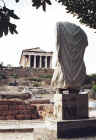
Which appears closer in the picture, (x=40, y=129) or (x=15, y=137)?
(x=40, y=129)

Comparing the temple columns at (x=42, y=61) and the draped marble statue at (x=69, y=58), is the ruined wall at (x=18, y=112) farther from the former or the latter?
the temple columns at (x=42, y=61)

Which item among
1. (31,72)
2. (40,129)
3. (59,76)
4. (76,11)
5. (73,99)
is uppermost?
(76,11)

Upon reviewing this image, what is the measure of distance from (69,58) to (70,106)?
1370 mm

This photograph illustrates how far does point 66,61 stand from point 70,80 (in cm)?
55

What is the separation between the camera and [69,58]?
9117mm

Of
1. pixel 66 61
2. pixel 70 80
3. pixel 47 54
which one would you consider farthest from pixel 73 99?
pixel 47 54

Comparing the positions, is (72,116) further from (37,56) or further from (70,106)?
(37,56)

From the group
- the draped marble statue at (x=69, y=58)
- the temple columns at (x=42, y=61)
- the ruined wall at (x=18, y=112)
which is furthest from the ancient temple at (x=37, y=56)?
the draped marble statue at (x=69, y=58)

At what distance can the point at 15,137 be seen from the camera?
9.94 m

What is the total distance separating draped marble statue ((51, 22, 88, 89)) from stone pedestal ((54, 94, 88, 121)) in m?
0.32

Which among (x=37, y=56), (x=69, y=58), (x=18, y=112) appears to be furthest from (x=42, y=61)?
(x=69, y=58)

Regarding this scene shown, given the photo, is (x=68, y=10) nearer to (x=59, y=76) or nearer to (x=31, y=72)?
(x=59, y=76)

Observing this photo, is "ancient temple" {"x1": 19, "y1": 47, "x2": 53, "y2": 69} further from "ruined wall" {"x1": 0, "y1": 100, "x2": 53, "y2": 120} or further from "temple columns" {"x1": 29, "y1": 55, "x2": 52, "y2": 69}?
"ruined wall" {"x1": 0, "y1": 100, "x2": 53, "y2": 120}

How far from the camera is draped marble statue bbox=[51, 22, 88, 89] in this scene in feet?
29.9
